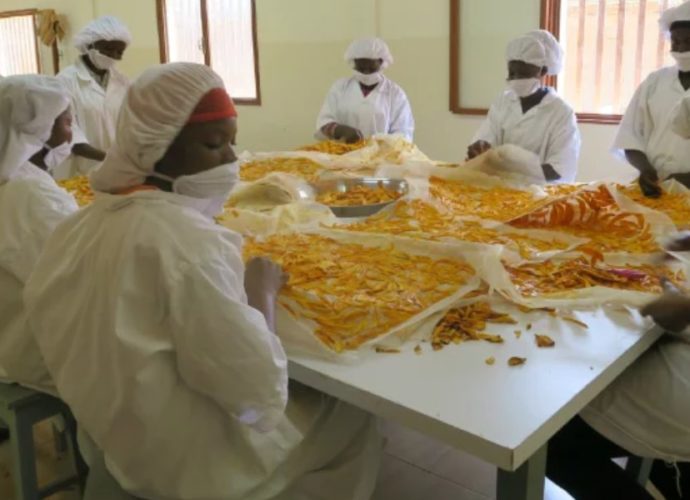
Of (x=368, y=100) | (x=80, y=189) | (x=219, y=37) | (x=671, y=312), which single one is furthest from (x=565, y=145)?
(x=219, y=37)

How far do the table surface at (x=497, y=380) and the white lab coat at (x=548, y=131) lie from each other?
2074mm

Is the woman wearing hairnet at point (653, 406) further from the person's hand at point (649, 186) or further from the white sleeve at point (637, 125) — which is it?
the white sleeve at point (637, 125)

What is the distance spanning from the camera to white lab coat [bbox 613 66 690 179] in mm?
2947

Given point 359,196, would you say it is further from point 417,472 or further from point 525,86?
point 525,86

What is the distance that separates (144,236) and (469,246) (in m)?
0.85

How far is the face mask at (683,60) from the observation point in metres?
2.96

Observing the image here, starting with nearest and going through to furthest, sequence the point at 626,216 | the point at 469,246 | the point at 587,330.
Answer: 1. the point at 587,330
2. the point at 469,246
3. the point at 626,216

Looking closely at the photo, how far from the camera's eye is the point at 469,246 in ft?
5.61

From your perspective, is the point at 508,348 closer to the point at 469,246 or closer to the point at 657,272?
the point at 469,246

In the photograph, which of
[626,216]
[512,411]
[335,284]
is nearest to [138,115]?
[335,284]

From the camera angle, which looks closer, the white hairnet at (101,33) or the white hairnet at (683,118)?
the white hairnet at (683,118)

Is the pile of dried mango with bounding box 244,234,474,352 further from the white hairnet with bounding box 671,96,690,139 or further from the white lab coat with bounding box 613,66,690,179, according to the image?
the white lab coat with bounding box 613,66,690,179

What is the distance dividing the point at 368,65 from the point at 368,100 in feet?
0.79

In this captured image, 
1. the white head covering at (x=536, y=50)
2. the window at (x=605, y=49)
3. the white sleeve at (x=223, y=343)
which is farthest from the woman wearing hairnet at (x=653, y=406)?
the window at (x=605, y=49)
